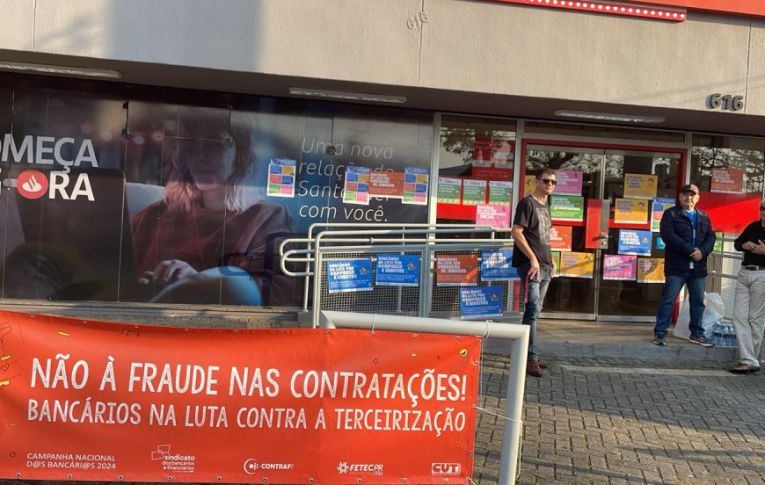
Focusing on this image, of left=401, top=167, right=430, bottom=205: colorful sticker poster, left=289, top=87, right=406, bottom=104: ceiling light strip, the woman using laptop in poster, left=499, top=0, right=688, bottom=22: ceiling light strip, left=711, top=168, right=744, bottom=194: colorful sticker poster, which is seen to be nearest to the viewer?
left=499, top=0, right=688, bottom=22: ceiling light strip

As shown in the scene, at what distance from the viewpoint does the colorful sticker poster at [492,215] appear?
8992 mm

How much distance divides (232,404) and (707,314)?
6371 millimetres

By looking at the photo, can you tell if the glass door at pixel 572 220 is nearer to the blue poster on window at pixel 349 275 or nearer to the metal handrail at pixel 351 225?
the metal handrail at pixel 351 225

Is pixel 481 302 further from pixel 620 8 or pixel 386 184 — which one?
pixel 620 8

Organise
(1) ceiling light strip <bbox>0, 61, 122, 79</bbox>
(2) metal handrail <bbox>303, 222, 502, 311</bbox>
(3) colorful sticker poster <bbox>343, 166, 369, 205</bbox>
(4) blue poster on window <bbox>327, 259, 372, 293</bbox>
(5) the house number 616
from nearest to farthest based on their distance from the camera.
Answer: (4) blue poster on window <bbox>327, 259, 372, 293</bbox> < (1) ceiling light strip <bbox>0, 61, 122, 79</bbox> < (5) the house number 616 < (2) metal handrail <bbox>303, 222, 502, 311</bbox> < (3) colorful sticker poster <bbox>343, 166, 369, 205</bbox>

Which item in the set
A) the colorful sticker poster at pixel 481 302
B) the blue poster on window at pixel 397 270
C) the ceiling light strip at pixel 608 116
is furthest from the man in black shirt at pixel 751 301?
the blue poster on window at pixel 397 270

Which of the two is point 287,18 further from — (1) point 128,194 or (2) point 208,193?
(1) point 128,194

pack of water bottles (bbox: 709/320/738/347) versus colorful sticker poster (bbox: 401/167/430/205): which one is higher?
colorful sticker poster (bbox: 401/167/430/205)

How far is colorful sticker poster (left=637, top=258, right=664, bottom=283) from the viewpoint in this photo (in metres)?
9.24

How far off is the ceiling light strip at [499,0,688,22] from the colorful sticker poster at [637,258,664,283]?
3317 mm

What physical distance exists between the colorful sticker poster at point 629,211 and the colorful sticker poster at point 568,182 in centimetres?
61

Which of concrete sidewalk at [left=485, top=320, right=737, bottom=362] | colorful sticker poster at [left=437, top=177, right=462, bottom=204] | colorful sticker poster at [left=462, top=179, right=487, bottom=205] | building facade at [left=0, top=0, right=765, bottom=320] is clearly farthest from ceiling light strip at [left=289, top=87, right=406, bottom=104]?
concrete sidewalk at [left=485, top=320, right=737, bottom=362]

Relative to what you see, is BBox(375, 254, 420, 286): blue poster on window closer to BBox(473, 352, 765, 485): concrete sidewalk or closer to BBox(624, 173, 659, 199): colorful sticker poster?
BBox(473, 352, 765, 485): concrete sidewalk

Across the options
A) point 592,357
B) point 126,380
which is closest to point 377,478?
point 126,380
